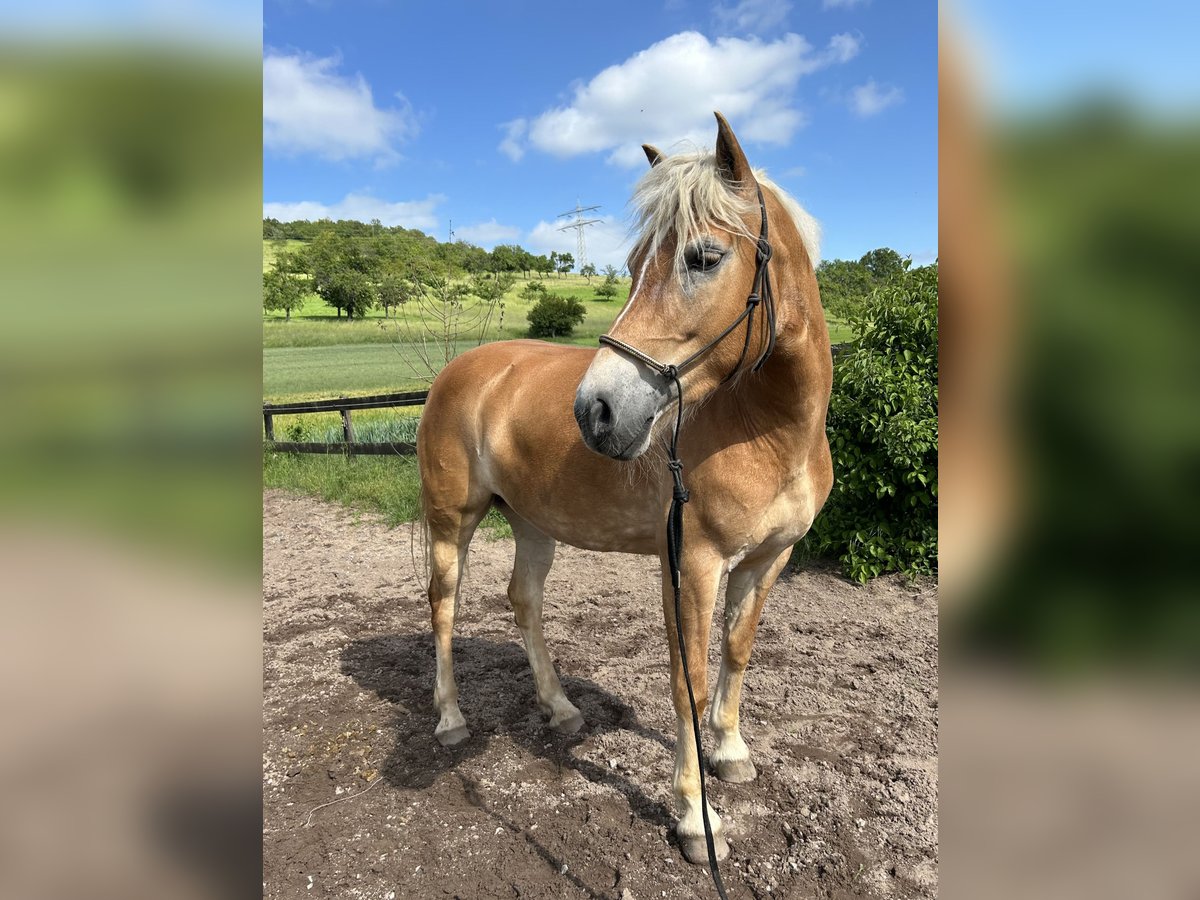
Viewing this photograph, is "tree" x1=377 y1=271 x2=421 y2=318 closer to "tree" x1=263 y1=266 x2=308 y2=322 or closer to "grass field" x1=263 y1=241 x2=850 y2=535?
"grass field" x1=263 y1=241 x2=850 y2=535

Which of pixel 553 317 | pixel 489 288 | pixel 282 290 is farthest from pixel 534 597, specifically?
pixel 282 290

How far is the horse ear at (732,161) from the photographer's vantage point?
1819 mm

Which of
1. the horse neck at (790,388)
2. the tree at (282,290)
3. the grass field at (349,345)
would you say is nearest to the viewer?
the horse neck at (790,388)

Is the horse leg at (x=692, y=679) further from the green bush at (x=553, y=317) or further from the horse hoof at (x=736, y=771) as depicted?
the green bush at (x=553, y=317)

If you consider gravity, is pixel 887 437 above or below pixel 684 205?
below

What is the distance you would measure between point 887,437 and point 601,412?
11.5 feet

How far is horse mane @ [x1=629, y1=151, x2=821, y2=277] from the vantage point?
180 centimetres

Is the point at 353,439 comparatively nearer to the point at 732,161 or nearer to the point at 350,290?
the point at 732,161

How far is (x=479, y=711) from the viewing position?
3605 millimetres

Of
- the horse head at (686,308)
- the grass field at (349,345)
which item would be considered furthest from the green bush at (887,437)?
the grass field at (349,345)

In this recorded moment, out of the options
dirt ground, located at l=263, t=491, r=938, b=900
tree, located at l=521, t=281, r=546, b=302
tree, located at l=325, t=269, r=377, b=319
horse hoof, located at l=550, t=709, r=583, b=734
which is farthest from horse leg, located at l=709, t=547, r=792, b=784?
tree, located at l=521, t=281, r=546, b=302
